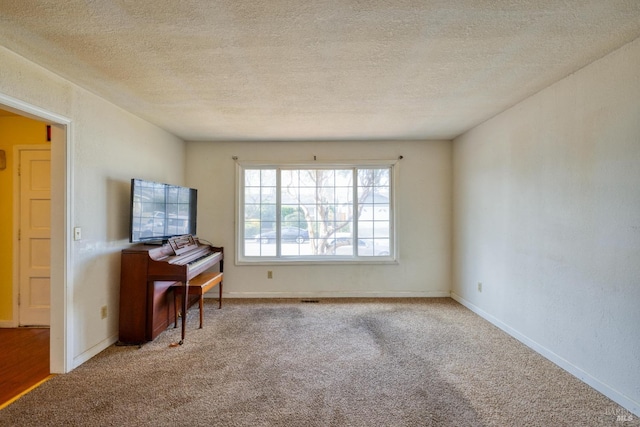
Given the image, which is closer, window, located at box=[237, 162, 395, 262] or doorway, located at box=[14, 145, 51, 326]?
→ doorway, located at box=[14, 145, 51, 326]

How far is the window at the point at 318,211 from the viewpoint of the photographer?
4.06 m

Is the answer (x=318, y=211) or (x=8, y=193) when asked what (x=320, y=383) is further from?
(x=8, y=193)

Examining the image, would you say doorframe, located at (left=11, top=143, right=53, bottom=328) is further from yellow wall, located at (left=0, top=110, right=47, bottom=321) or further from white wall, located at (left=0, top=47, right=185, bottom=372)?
white wall, located at (left=0, top=47, right=185, bottom=372)

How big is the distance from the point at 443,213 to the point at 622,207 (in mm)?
2255

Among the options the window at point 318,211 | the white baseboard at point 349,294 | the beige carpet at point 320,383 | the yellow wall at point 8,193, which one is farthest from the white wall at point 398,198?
the yellow wall at point 8,193

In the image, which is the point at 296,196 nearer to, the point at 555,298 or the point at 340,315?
the point at 340,315

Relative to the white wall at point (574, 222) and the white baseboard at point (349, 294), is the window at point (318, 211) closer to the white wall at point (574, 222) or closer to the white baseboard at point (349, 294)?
the white baseboard at point (349, 294)

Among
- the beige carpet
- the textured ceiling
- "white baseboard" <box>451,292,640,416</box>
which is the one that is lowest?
the beige carpet

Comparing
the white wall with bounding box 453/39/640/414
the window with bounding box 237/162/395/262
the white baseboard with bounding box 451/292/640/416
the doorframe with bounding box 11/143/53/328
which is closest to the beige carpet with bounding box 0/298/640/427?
the white baseboard with bounding box 451/292/640/416

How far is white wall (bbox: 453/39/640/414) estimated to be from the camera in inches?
68.3

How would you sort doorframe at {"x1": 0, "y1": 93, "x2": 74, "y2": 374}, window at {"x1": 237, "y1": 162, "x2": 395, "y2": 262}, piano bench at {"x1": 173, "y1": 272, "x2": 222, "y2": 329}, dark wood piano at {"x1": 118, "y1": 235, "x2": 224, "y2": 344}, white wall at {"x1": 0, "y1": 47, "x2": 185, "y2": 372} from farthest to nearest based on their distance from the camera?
window at {"x1": 237, "y1": 162, "x2": 395, "y2": 262}, piano bench at {"x1": 173, "y1": 272, "x2": 222, "y2": 329}, dark wood piano at {"x1": 118, "y1": 235, "x2": 224, "y2": 344}, doorframe at {"x1": 0, "y1": 93, "x2": 74, "y2": 374}, white wall at {"x1": 0, "y1": 47, "x2": 185, "y2": 372}

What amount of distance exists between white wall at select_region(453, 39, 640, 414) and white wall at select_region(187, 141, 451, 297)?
2.80 feet

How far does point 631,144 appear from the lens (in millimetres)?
1717

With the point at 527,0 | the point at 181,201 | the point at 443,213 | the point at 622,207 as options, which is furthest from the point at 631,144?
the point at 181,201
